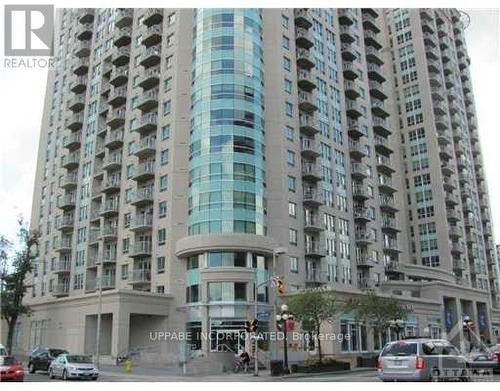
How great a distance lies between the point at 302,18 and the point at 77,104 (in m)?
30.0

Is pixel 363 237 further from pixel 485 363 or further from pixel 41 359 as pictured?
pixel 41 359

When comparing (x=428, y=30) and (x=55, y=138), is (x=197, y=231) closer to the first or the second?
(x=55, y=138)

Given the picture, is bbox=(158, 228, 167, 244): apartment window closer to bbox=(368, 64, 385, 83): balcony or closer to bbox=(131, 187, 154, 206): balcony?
bbox=(131, 187, 154, 206): balcony

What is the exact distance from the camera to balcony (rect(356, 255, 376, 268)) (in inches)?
2486

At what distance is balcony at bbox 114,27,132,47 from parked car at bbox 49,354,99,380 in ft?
149

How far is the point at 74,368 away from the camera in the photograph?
101 ft

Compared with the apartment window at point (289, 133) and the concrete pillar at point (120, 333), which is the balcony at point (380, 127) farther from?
the concrete pillar at point (120, 333)

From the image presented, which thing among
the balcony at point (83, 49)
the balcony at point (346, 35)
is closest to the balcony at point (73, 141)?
the balcony at point (83, 49)

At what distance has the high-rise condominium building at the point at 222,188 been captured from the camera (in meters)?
50.2

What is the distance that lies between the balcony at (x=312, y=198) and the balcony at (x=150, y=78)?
20162mm

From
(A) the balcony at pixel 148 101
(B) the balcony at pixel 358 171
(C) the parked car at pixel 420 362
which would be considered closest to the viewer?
(C) the parked car at pixel 420 362

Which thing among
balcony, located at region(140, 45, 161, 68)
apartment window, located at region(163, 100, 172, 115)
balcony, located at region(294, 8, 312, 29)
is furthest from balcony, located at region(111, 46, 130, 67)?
balcony, located at region(294, 8, 312, 29)

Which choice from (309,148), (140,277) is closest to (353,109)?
(309,148)

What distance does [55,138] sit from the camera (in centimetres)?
7625
